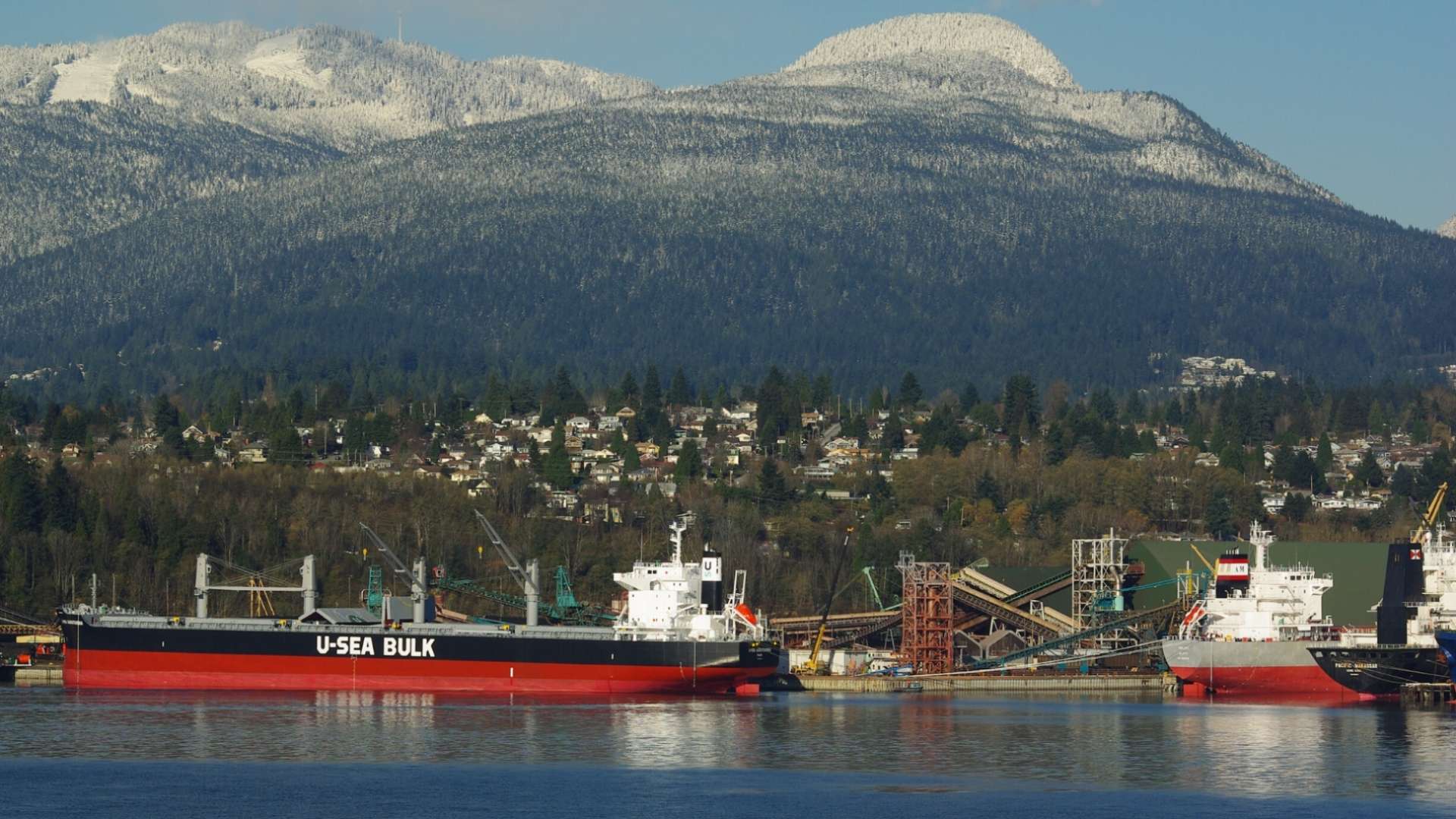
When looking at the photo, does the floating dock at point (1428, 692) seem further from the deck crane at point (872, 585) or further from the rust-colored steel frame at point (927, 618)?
the deck crane at point (872, 585)

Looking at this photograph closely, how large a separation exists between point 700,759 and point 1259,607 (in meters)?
54.7

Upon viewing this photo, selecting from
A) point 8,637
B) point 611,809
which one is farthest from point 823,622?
point 611,809

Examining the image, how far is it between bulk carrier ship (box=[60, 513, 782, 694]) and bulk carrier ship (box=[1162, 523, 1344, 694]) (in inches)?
1043

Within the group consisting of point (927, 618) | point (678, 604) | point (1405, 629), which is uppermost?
point (678, 604)

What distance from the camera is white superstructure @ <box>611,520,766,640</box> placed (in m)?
126

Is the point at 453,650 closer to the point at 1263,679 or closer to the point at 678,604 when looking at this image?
the point at 678,604

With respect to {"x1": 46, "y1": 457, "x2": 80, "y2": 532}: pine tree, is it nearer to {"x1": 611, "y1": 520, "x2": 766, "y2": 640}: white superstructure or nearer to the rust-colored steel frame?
{"x1": 611, "y1": 520, "x2": 766, "y2": 640}: white superstructure

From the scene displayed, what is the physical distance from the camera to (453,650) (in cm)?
12706

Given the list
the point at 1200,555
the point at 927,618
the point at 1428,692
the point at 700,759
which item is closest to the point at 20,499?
the point at 927,618

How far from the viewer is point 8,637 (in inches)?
6309

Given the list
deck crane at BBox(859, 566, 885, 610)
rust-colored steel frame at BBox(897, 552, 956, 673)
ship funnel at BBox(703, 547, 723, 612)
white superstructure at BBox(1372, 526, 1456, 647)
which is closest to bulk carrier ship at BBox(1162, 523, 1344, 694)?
white superstructure at BBox(1372, 526, 1456, 647)

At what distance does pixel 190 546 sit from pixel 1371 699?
303 feet

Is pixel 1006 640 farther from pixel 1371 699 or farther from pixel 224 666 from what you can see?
pixel 224 666

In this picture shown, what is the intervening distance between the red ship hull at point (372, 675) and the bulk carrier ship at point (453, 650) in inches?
2.3
